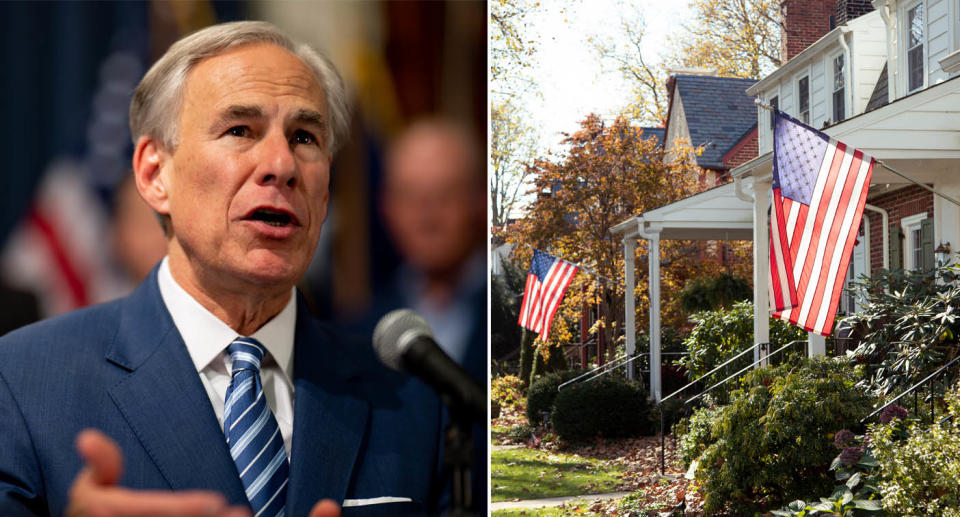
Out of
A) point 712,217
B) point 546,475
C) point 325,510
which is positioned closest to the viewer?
point 325,510

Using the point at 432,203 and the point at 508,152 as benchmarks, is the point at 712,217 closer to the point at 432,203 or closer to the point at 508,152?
the point at 508,152

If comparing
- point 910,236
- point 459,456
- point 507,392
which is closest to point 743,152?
point 910,236

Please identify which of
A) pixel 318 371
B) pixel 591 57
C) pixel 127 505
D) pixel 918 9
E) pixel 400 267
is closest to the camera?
pixel 127 505

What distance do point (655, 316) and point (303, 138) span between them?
95.8 inches

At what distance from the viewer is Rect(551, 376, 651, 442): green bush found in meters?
4.33

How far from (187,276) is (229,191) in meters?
0.27

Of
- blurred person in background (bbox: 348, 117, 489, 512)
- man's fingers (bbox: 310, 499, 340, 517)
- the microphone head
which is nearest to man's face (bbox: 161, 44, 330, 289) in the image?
blurred person in background (bbox: 348, 117, 489, 512)

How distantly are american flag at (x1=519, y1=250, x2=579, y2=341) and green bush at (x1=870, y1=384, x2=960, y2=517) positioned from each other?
5.53 ft

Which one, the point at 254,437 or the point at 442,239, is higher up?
the point at 442,239

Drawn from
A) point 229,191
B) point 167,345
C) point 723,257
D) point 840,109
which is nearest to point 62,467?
point 167,345

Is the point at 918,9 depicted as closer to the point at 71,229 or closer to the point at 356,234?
the point at 356,234

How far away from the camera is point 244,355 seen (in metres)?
2.37

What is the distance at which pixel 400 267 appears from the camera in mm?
2799

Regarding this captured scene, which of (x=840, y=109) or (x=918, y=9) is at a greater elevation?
(x=918, y=9)
